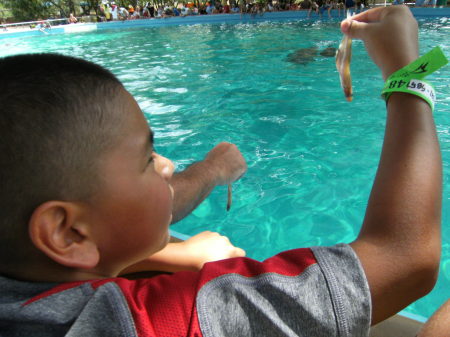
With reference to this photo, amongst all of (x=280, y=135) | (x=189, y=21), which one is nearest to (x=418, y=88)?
(x=280, y=135)

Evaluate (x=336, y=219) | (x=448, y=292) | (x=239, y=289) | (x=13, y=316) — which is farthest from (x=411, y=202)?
(x=336, y=219)

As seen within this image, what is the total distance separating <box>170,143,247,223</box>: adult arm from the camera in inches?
A: 73.3

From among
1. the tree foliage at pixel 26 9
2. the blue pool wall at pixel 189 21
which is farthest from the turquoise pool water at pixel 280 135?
the tree foliage at pixel 26 9

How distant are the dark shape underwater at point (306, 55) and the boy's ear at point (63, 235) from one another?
783cm

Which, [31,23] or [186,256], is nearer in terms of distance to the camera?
[186,256]

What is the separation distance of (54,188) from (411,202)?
87cm

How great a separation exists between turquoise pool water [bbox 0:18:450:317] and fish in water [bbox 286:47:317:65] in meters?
0.21

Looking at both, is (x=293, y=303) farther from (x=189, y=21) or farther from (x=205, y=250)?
(x=189, y=21)

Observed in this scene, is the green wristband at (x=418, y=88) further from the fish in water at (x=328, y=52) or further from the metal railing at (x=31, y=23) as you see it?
the metal railing at (x=31, y=23)

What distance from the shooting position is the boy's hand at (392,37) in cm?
98

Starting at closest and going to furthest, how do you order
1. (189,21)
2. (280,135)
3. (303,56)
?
(280,135)
(303,56)
(189,21)

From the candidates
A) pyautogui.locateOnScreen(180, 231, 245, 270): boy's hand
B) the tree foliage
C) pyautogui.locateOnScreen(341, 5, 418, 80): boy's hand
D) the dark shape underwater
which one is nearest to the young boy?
pyautogui.locateOnScreen(341, 5, 418, 80): boy's hand

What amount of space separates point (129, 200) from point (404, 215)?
70 centimetres

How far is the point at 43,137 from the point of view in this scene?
29.8 inches
